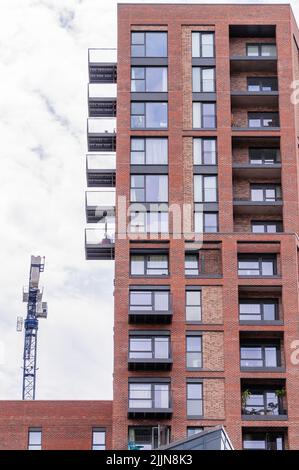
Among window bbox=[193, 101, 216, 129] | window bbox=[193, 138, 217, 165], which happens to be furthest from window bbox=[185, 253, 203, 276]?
window bbox=[193, 101, 216, 129]

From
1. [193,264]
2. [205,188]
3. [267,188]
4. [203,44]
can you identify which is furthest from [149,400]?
[203,44]

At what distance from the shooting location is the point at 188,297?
7131cm

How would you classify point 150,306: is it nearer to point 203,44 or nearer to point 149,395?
point 149,395

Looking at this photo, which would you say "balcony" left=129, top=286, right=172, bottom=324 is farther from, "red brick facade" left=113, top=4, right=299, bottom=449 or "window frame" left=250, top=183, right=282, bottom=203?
"window frame" left=250, top=183, right=282, bottom=203

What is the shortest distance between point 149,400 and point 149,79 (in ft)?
78.8

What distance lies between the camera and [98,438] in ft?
244

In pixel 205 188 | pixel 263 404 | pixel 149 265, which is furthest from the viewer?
pixel 205 188

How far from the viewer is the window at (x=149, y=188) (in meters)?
74.3

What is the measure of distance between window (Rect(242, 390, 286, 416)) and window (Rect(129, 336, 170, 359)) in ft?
20.1

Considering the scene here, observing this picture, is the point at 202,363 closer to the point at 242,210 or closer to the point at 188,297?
the point at 188,297

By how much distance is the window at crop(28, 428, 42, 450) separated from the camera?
74250 mm

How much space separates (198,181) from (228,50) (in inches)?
409
